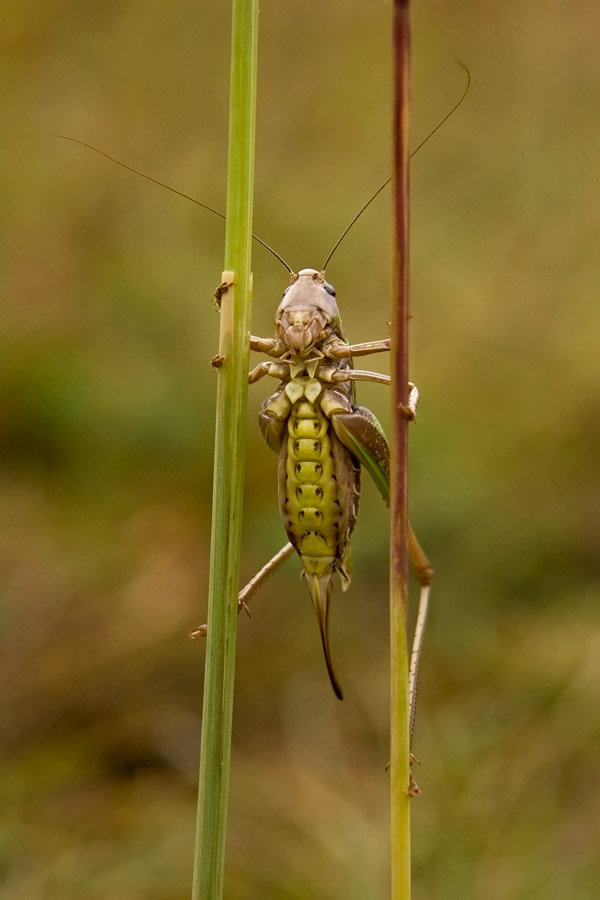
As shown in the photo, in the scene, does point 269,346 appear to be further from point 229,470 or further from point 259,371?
point 229,470

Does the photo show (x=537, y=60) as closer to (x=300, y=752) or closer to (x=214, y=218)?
(x=214, y=218)

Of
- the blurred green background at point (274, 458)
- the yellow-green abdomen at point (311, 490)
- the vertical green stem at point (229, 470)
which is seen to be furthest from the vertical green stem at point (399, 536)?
the blurred green background at point (274, 458)

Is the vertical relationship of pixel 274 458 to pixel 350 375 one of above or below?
above

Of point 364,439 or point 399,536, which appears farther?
point 364,439

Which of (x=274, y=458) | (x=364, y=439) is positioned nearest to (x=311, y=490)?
(x=364, y=439)

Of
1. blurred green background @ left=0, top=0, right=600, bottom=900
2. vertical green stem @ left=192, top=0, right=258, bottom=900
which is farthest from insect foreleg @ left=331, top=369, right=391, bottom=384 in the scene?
blurred green background @ left=0, top=0, right=600, bottom=900

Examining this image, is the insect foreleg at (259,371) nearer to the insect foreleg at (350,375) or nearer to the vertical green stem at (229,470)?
the insect foreleg at (350,375)

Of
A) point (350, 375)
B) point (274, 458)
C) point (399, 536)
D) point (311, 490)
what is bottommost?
point (399, 536)

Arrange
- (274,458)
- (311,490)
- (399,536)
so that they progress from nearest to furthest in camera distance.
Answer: (399,536)
(311,490)
(274,458)
